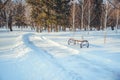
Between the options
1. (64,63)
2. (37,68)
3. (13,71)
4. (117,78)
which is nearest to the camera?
(117,78)

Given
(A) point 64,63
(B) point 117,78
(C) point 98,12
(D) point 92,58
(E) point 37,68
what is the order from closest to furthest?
(B) point 117,78, (E) point 37,68, (A) point 64,63, (D) point 92,58, (C) point 98,12

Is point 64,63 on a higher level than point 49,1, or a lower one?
lower

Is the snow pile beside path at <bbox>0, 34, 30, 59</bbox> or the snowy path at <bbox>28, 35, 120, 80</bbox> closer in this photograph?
the snowy path at <bbox>28, 35, 120, 80</bbox>

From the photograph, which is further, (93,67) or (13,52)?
(13,52)

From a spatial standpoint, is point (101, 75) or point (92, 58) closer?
point (101, 75)

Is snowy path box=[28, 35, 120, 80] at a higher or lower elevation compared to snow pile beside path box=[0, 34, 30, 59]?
lower

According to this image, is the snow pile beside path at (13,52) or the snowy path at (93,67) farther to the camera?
the snow pile beside path at (13,52)

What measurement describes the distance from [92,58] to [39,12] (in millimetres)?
45219

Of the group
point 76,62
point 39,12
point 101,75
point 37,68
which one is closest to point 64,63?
point 76,62

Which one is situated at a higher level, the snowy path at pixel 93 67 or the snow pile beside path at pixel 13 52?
the snow pile beside path at pixel 13 52

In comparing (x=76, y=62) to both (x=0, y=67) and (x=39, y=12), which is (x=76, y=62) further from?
(x=39, y=12)

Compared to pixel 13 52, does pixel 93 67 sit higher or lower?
lower

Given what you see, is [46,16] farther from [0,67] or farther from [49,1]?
[0,67]

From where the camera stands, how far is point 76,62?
1263cm
